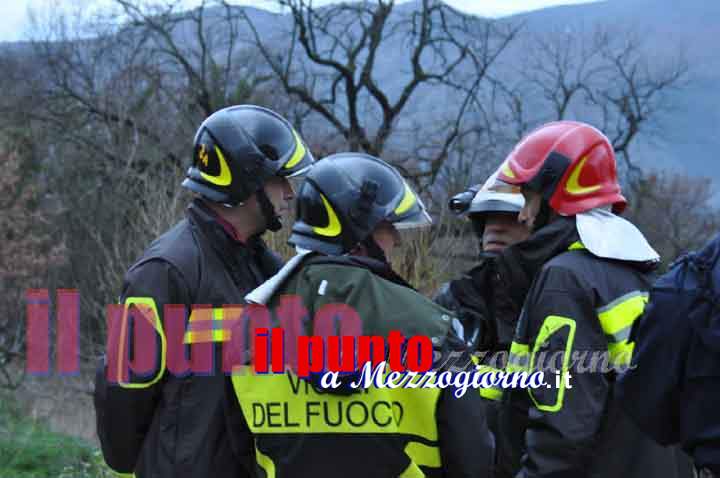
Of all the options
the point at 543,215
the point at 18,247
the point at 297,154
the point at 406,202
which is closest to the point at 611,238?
the point at 543,215

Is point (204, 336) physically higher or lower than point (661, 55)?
higher

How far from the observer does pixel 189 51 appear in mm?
27125

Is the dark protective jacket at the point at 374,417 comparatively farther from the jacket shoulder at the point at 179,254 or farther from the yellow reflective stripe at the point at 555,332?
the jacket shoulder at the point at 179,254

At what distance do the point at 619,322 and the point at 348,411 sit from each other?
102 cm

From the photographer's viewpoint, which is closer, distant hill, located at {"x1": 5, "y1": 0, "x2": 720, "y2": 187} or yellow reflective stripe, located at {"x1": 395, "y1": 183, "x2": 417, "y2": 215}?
yellow reflective stripe, located at {"x1": 395, "y1": 183, "x2": 417, "y2": 215}

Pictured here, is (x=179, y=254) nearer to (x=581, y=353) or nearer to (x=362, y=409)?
(x=362, y=409)

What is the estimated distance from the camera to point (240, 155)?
4.24 metres

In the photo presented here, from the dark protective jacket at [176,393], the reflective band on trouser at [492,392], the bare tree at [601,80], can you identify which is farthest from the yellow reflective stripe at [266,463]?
the bare tree at [601,80]

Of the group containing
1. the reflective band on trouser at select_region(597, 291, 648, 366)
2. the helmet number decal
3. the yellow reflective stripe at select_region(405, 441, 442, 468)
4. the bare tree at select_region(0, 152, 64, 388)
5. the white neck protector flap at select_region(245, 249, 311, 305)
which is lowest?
the bare tree at select_region(0, 152, 64, 388)

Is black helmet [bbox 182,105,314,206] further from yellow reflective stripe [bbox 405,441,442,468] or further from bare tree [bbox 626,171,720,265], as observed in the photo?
bare tree [bbox 626,171,720,265]

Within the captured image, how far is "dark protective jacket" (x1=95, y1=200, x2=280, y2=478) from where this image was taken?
3.79 m

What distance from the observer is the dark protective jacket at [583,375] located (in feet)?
11.4

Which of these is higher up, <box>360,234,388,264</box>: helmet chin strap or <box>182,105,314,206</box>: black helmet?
<box>182,105,314,206</box>: black helmet

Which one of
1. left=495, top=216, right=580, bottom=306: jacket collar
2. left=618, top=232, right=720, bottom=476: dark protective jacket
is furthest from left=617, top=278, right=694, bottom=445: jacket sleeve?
left=495, top=216, right=580, bottom=306: jacket collar
